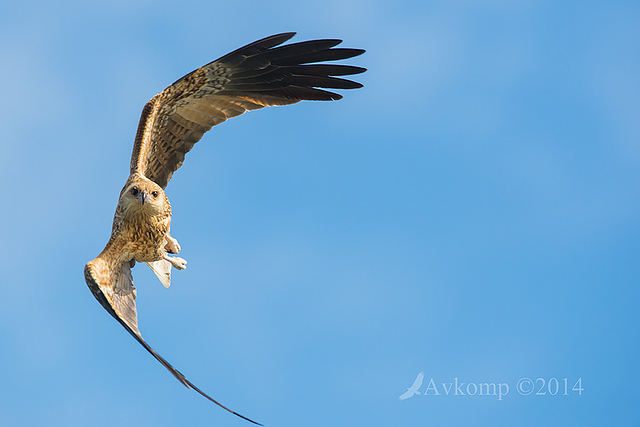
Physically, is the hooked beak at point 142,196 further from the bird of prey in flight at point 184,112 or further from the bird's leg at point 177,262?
the bird's leg at point 177,262

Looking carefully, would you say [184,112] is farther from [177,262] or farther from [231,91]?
[177,262]

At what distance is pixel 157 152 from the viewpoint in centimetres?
1119

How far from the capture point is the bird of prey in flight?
10.0 meters

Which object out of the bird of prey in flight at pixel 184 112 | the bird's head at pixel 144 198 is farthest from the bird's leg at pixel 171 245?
the bird's head at pixel 144 198

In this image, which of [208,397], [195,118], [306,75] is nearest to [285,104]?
[306,75]

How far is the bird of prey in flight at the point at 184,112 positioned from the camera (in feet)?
32.9

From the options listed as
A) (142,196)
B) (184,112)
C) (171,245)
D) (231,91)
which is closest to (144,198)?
(142,196)

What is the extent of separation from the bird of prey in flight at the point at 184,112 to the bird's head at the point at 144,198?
0.01 meters

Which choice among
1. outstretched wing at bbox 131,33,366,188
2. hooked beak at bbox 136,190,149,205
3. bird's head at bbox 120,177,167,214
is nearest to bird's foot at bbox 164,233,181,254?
bird's head at bbox 120,177,167,214

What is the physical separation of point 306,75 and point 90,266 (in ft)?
12.9

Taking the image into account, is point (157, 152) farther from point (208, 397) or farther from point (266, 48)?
point (208, 397)

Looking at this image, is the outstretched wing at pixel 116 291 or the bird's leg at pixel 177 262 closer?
the outstretched wing at pixel 116 291

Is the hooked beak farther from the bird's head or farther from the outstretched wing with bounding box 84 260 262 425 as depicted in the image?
the outstretched wing with bounding box 84 260 262 425

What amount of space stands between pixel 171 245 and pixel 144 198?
0.88 meters
